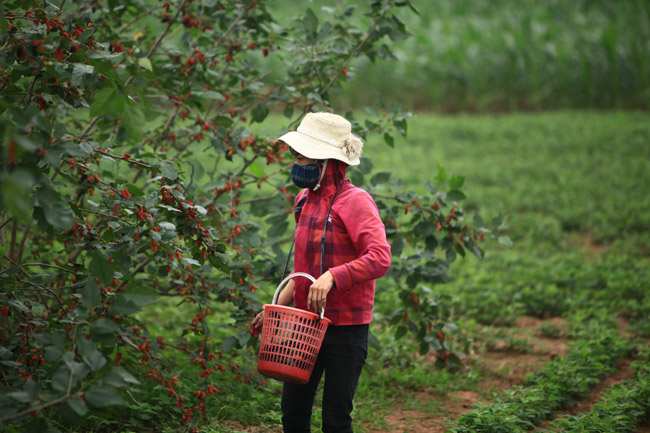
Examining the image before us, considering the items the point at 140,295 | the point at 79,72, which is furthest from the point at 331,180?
the point at 79,72

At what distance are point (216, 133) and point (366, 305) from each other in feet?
4.68

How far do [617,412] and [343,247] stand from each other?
192cm

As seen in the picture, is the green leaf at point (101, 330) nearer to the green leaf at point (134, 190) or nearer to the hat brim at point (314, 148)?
the green leaf at point (134, 190)

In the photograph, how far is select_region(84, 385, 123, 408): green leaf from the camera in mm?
1906

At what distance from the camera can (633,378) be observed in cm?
400

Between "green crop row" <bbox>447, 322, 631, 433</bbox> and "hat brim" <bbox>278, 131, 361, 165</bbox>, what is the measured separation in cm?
158

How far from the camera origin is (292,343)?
242 centimetres

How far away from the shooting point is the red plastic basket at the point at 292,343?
2.41 m

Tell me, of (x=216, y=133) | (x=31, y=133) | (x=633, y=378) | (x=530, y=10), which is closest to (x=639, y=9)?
(x=530, y=10)

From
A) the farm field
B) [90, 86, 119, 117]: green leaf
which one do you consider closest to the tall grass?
the farm field

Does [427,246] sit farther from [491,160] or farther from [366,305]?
[491,160]

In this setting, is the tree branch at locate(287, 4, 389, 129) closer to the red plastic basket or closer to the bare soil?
the red plastic basket

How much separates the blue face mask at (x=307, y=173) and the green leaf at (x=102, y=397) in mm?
1067

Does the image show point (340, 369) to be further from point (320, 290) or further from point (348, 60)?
point (348, 60)
